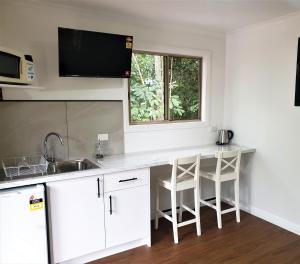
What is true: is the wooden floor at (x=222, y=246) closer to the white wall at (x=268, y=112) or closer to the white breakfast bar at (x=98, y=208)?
the white breakfast bar at (x=98, y=208)

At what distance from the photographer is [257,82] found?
333 cm

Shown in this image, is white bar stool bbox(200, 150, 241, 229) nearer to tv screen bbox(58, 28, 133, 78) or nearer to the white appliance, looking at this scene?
tv screen bbox(58, 28, 133, 78)

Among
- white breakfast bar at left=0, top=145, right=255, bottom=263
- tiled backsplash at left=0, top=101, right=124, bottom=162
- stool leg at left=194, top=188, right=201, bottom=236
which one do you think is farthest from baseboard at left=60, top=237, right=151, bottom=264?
tiled backsplash at left=0, top=101, right=124, bottom=162

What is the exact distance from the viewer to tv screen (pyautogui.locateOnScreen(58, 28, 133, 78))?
8.22 feet

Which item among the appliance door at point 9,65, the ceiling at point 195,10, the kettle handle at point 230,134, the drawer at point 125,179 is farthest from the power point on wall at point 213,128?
the appliance door at point 9,65

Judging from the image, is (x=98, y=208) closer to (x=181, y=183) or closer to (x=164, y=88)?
(x=181, y=183)

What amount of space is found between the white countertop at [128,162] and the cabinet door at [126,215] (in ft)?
0.77

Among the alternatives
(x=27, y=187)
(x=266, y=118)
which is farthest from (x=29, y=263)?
(x=266, y=118)

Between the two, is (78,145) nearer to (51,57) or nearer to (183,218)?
(51,57)

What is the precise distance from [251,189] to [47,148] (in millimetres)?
2543

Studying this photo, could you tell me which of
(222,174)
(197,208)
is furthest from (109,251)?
(222,174)

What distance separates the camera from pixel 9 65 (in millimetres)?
2051

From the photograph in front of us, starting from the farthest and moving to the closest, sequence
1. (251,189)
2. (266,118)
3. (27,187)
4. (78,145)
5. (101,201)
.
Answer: (251,189), (266,118), (78,145), (101,201), (27,187)

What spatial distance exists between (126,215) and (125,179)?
1.18 ft
